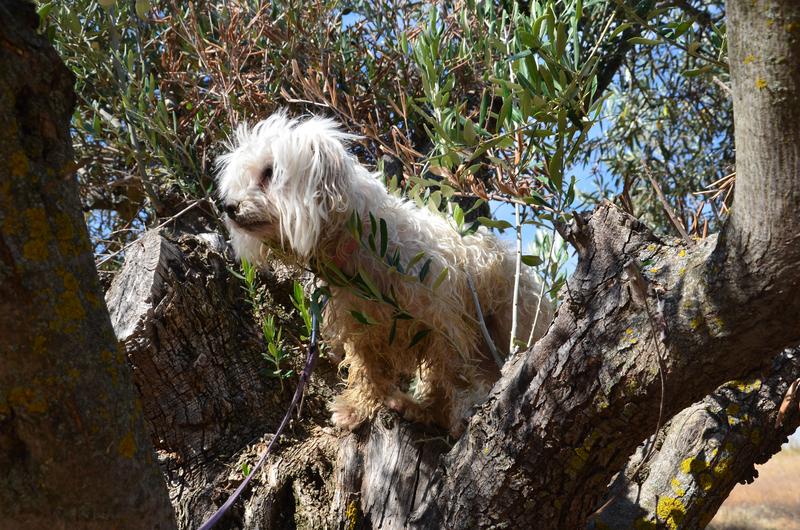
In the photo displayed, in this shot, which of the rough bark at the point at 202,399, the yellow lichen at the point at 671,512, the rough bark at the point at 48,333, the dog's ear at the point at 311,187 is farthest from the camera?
the dog's ear at the point at 311,187

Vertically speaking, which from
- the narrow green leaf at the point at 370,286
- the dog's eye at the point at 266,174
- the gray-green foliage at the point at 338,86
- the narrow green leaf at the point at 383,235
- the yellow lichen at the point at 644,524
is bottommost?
the yellow lichen at the point at 644,524

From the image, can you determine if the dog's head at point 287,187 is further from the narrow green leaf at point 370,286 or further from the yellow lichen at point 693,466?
the yellow lichen at point 693,466

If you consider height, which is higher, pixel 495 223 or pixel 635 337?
pixel 495 223

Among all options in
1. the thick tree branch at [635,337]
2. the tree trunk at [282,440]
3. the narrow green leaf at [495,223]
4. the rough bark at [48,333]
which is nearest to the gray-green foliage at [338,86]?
the narrow green leaf at [495,223]

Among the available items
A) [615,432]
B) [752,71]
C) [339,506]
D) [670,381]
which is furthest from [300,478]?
[752,71]

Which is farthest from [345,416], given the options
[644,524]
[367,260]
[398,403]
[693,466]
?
[693,466]

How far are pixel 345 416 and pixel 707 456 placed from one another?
1.52 metres

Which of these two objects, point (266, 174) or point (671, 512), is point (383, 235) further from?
point (671, 512)

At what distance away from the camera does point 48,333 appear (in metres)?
1.29

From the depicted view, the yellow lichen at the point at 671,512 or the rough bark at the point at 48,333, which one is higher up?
the rough bark at the point at 48,333

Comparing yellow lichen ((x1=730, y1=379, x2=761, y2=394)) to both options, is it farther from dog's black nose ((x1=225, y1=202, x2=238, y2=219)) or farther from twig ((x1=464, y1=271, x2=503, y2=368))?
dog's black nose ((x1=225, y1=202, x2=238, y2=219))

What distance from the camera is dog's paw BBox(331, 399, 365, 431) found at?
10.8ft

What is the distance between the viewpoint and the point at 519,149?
8.82 ft

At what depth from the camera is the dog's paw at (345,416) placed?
3.31m
